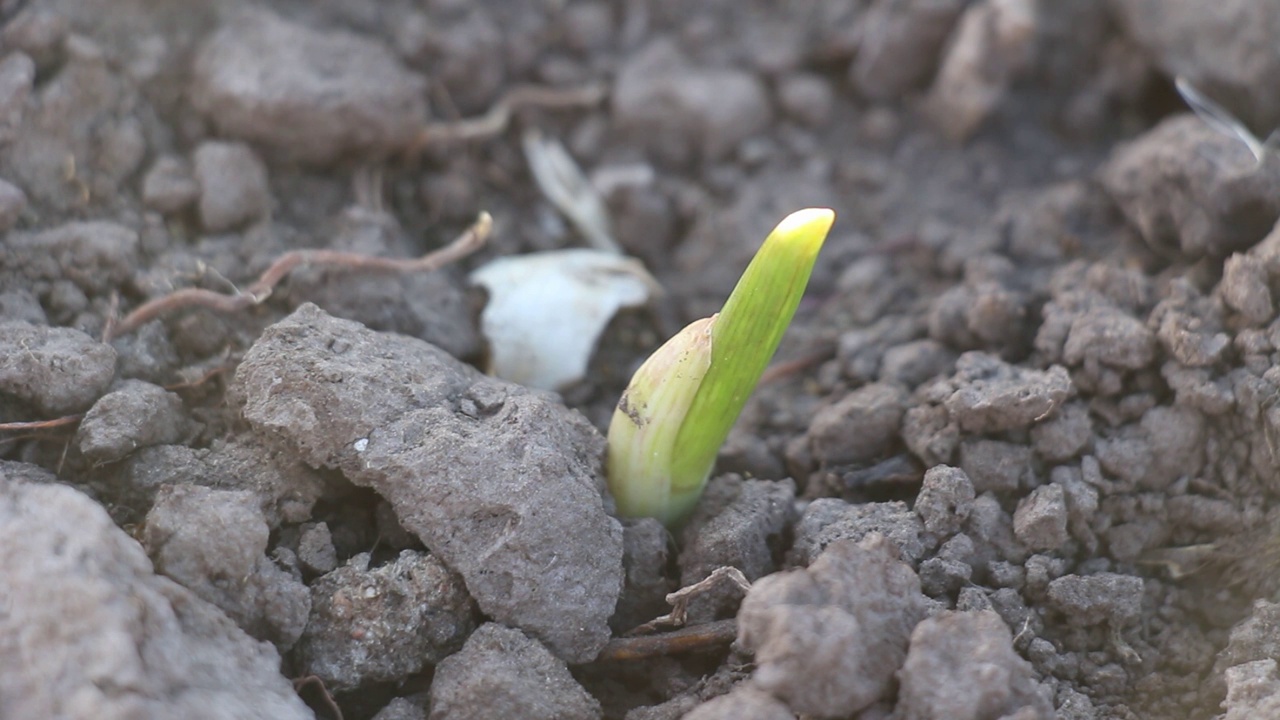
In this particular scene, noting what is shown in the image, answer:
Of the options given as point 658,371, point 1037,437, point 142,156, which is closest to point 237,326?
point 142,156

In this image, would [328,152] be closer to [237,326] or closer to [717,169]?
[237,326]

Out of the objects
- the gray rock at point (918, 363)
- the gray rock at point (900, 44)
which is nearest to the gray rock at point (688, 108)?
the gray rock at point (900, 44)

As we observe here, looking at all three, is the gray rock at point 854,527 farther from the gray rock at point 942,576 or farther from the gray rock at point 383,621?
the gray rock at point 383,621

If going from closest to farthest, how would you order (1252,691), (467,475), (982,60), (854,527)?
(1252,691), (467,475), (854,527), (982,60)

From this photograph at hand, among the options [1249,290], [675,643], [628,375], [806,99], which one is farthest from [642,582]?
[806,99]

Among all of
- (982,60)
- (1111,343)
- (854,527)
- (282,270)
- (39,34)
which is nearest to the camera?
(854,527)

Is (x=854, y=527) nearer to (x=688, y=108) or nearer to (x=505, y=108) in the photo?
(x=688, y=108)

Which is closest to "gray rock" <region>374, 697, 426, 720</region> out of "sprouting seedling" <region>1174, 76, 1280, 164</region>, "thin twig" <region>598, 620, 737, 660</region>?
"thin twig" <region>598, 620, 737, 660</region>
